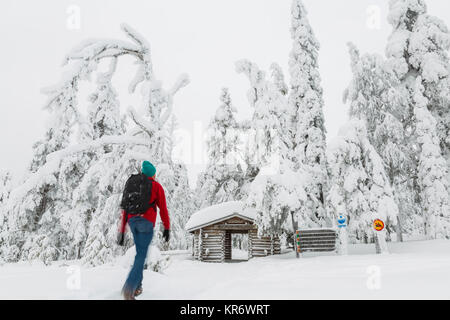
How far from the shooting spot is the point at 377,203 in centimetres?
1416

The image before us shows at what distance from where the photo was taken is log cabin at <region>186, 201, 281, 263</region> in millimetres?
19656

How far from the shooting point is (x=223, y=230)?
21.1 meters

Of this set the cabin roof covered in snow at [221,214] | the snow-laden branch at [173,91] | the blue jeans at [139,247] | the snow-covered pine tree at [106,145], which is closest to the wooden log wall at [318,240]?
the cabin roof covered in snow at [221,214]

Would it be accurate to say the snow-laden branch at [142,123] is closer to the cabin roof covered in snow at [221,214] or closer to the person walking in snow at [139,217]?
the person walking in snow at [139,217]

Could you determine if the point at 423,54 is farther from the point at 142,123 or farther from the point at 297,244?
the point at 142,123

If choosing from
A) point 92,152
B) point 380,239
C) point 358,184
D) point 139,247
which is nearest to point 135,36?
point 139,247

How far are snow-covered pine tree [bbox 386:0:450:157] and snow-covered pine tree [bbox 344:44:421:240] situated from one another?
1.00 meters

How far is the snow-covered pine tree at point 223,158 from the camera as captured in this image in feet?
85.9

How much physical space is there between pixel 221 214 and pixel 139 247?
16341 millimetres

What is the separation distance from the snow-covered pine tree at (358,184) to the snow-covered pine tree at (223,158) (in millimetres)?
11381

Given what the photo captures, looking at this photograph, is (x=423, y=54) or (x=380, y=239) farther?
(x=423, y=54)

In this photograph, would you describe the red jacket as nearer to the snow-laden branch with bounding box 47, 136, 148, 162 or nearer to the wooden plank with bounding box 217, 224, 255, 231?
the snow-laden branch with bounding box 47, 136, 148, 162

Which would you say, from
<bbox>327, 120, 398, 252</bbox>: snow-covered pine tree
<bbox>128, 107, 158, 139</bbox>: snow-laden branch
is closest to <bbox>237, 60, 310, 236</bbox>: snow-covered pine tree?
<bbox>327, 120, 398, 252</bbox>: snow-covered pine tree
